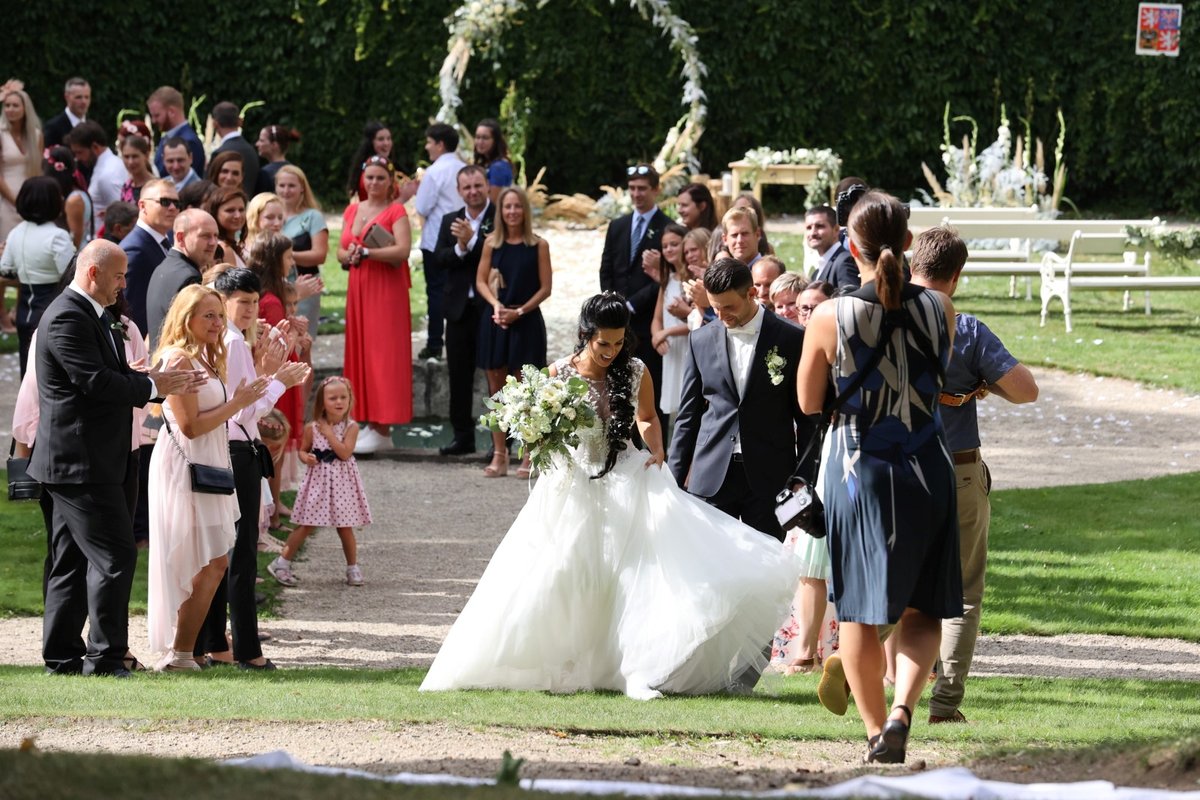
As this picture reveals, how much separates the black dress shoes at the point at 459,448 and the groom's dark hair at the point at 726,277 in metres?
5.41

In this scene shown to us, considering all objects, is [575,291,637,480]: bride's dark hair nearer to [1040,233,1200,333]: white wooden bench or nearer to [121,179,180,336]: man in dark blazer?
[121,179,180,336]: man in dark blazer

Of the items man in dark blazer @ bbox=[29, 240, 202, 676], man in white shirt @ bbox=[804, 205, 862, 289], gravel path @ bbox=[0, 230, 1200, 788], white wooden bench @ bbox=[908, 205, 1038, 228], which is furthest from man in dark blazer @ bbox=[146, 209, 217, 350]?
white wooden bench @ bbox=[908, 205, 1038, 228]

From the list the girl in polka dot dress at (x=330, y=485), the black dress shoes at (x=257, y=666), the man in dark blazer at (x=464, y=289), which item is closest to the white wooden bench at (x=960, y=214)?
the man in dark blazer at (x=464, y=289)

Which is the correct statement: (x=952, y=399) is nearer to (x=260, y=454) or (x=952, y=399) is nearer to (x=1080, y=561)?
(x=260, y=454)

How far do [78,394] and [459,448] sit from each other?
18.2ft

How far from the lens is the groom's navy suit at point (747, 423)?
6355 millimetres

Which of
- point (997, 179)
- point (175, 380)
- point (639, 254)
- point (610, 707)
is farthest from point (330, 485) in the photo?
point (997, 179)

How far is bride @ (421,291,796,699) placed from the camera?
600 centimetres

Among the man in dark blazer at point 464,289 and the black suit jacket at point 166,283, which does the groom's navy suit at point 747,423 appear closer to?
the black suit jacket at point 166,283

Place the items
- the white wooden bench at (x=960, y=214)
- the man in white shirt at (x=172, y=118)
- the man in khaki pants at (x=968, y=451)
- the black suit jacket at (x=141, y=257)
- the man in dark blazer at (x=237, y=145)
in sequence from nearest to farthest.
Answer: the man in khaki pants at (x=968, y=451), the black suit jacket at (x=141, y=257), the man in dark blazer at (x=237, y=145), the man in white shirt at (x=172, y=118), the white wooden bench at (x=960, y=214)

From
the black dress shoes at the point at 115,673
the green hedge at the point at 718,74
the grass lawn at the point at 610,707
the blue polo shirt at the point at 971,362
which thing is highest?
the green hedge at the point at 718,74

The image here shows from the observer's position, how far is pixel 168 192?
7.94m

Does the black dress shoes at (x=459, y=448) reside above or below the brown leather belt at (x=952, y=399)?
below

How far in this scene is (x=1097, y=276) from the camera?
16844mm
